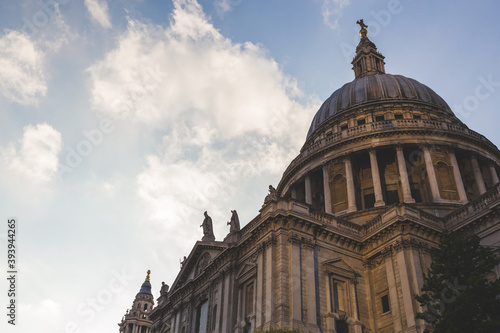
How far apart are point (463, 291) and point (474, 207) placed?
1074 cm

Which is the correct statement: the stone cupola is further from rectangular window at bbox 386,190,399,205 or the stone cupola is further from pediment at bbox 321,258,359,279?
pediment at bbox 321,258,359,279

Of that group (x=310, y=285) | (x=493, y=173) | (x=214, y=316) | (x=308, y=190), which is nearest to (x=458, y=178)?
(x=493, y=173)

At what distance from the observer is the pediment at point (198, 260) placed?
34.8 meters

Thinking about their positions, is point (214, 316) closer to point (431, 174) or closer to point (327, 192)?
point (327, 192)

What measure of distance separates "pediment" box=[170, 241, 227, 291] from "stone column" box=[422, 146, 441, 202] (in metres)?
16.4

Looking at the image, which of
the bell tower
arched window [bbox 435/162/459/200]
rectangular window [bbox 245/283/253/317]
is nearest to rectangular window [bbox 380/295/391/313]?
rectangular window [bbox 245/283/253/317]

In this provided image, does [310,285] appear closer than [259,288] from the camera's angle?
Yes

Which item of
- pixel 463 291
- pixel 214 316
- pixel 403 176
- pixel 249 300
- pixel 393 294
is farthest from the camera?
pixel 403 176

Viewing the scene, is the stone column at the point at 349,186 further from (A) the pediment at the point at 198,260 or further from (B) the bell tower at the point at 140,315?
(B) the bell tower at the point at 140,315

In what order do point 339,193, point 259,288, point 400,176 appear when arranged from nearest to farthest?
point 259,288, point 400,176, point 339,193

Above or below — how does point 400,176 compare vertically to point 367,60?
below

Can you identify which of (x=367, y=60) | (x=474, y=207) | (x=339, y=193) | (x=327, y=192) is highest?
(x=367, y=60)

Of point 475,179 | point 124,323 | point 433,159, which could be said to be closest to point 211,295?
point 433,159

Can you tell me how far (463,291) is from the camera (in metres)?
20.0
